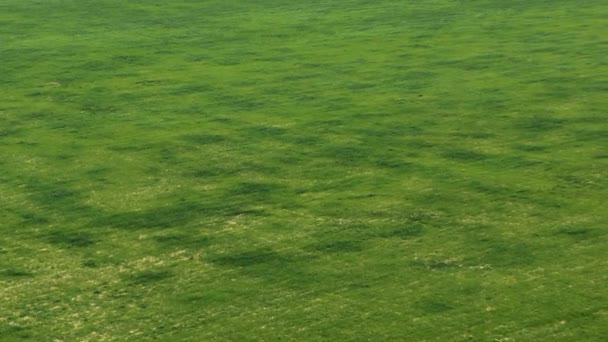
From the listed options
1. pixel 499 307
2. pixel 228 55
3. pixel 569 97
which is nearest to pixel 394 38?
pixel 228 55

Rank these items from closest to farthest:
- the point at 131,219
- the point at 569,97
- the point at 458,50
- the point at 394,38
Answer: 1. the point at 131,219
2. the point at 569,97
3. the point at 458,50
4. the point at 394,38

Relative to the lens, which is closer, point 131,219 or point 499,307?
point 499,307

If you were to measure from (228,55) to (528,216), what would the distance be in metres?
3.70

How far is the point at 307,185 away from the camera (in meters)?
4.82

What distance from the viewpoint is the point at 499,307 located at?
3.51 meters

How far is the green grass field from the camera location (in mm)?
3549

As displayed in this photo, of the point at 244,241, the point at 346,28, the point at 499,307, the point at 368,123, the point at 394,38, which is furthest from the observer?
the point at 346,28

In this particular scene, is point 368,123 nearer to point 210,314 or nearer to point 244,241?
point 244,241

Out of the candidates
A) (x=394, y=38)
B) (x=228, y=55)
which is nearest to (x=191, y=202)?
(x=228, y=55)

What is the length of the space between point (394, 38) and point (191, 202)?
3.79 m

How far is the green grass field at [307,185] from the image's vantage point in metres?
3.55

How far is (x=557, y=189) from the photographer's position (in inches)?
183

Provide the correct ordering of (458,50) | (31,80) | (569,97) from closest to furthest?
(569,97), (31,80), (458,50)

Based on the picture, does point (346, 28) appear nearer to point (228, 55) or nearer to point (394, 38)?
point (394, 38)
